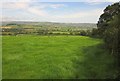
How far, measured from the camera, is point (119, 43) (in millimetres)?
21656

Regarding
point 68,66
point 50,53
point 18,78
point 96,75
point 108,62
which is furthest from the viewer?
point 50,53

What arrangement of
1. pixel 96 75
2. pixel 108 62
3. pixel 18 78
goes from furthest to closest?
pixel 108 62
pixel 96 75
pixel 18 78

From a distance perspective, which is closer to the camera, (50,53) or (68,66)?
(68,66)

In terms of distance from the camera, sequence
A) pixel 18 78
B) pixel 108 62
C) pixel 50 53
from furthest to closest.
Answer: pixel 50 53, pixel 108 62, pixel 18 78

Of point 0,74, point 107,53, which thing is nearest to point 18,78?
point 0,74

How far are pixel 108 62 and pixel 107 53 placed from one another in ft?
14.8

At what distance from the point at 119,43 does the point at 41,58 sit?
28.4 feet

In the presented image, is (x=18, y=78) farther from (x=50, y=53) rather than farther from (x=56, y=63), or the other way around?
(x=50, y=53)

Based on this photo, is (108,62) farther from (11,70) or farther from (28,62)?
(11,70)

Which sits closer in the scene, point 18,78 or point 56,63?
point 18,78

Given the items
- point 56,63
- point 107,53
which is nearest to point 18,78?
point 56,63

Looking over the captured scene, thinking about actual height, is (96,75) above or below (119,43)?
below

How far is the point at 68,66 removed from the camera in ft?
74.5

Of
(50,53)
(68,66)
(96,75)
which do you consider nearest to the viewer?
(96,75)
